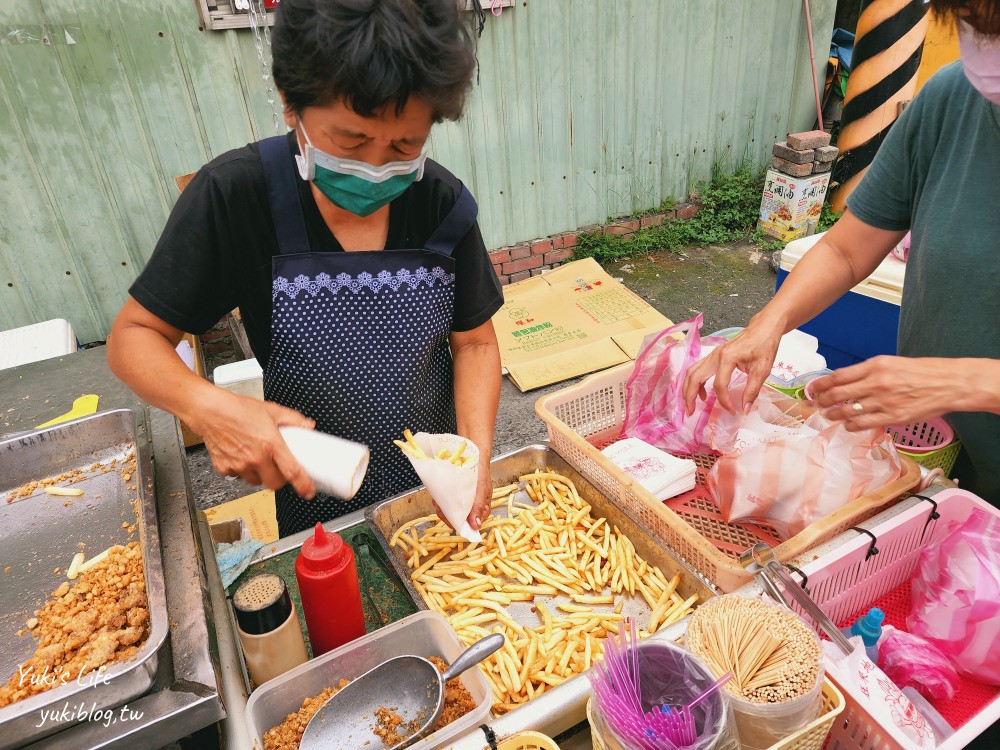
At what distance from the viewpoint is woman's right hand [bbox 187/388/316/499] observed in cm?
146

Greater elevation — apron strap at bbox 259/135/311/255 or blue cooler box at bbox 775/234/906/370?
apron strap at bbox 259/135/311/255

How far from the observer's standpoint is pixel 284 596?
1403 mm

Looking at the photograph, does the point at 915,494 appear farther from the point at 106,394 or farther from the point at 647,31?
the point at 647,31

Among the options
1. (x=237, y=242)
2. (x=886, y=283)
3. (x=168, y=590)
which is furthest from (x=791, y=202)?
(x=168, y=590)

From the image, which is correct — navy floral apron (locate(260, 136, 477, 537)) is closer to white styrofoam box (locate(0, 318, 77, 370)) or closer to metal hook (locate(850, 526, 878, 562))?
metal hook (locate(850, 526, 878, 562))

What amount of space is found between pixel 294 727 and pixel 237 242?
1.22 metres

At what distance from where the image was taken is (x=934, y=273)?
6.54 ft

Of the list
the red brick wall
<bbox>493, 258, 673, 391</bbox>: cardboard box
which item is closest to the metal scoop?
<bbox>493, 258, 673, 391</bbox>: cardboard box

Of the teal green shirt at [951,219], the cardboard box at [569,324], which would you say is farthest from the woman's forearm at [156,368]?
the cardboard box at [569,324]

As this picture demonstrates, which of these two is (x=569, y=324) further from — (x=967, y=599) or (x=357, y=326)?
(x=967, y=599)

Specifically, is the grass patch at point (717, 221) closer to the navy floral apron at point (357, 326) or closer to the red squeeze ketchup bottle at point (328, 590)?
the navy floral apron at point (357, 326)

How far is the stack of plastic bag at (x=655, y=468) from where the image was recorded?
85.7 inches

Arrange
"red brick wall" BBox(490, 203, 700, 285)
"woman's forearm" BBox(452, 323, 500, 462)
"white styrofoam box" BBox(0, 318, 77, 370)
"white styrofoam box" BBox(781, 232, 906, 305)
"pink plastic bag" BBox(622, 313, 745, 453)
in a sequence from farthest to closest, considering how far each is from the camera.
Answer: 1. "red brick wall" BBox(490, 203, 700, 285)
2. "white styrofoam box" BBox(0, 318, 77, 370)
3. "white styrofoam box" BBox(781, 232, 906, 305)
4. "pink plastic bag" BBox(622, 313, 745, 453)
5. "woman's forearm" BBox(452, 323, 500, 462)

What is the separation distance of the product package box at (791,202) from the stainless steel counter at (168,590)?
21.8 ft
